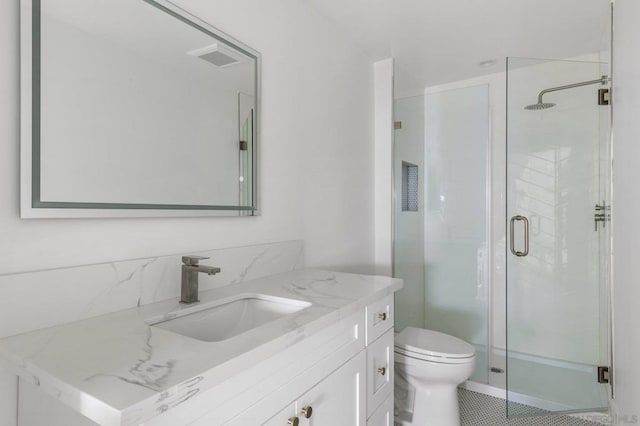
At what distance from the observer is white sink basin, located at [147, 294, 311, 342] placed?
102 cm

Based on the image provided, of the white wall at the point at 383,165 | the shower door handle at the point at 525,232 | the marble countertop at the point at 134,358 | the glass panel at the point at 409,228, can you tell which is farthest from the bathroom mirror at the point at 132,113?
the shower door handle at the point at 525,232

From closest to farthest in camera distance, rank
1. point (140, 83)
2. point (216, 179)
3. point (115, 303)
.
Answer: point (115, 303), point (140, 83), point (216, 179)

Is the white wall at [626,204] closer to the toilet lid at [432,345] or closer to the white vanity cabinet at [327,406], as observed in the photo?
the toilet lid at [432,345]

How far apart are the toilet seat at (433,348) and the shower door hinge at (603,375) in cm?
82

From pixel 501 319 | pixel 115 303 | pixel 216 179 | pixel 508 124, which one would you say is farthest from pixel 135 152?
pixel 501 319

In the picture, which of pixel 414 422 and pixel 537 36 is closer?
pixel 414 422

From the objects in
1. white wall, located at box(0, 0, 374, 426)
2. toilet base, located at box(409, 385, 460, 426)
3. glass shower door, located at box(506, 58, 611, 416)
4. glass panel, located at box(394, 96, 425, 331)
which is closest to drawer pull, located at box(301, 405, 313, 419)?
white wall, located at box(0, 0, 374, 426)

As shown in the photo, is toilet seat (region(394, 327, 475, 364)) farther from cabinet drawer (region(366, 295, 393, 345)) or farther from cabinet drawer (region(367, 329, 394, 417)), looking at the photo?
cabinet drawer (region(366, 295, 393, 345))

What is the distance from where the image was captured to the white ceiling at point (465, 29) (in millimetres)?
1929

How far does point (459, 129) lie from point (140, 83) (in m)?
2.46

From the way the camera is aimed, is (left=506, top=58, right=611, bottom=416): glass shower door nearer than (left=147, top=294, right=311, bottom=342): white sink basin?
No

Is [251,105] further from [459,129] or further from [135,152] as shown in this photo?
[459,129]

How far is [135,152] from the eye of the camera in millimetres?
1085

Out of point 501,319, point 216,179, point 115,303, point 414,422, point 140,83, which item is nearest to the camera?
point 115,303
